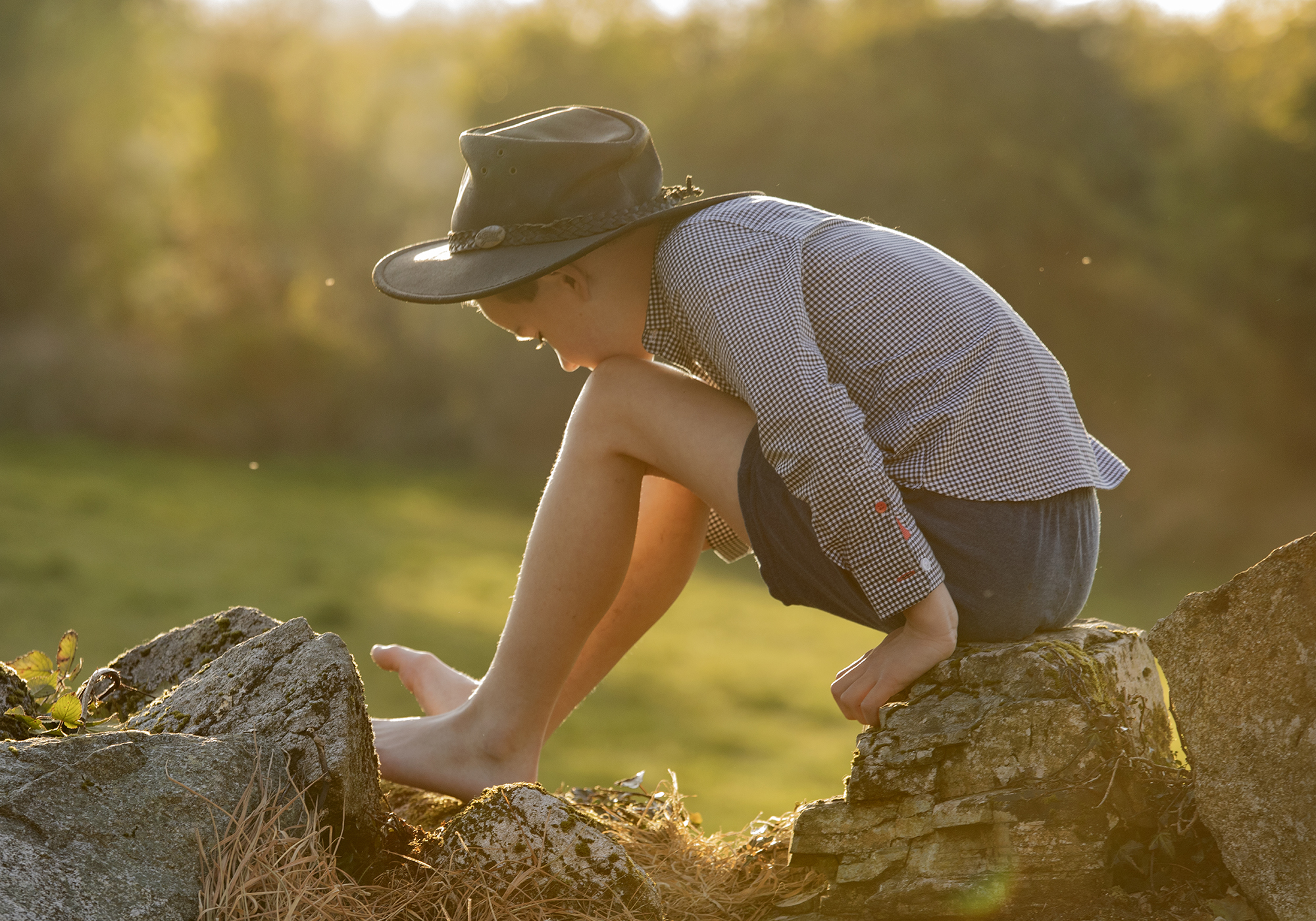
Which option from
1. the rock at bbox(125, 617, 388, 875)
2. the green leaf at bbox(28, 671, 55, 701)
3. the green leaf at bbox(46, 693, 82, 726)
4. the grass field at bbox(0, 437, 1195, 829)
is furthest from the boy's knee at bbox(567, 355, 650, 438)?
the grass field at bbox(0, 437, 1195, 829)

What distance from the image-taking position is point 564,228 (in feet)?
5.86

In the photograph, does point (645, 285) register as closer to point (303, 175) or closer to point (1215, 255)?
point (1215, 255)

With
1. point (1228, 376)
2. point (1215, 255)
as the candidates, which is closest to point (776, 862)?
point (1228, 376)

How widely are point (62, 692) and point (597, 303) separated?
1.02 m

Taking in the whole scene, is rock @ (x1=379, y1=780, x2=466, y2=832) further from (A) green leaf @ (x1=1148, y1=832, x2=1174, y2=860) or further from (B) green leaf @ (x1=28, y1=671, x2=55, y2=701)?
(A) green leaf @ (x1=1148, y1=832, x2=1174, y2=860)

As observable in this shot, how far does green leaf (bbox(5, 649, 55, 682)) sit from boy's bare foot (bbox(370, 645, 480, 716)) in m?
0.63

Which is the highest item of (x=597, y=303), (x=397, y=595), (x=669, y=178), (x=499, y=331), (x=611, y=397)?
(x=597, y=303)

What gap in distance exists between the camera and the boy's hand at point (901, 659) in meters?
1.59

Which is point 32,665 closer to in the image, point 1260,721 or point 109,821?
point 109,821

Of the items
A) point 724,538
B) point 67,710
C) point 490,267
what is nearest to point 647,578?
point 724,538

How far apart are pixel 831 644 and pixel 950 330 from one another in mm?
6828

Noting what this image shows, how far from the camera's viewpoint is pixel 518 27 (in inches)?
573

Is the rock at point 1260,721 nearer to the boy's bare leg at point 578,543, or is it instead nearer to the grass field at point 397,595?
the boy's bare leg at point 578,543

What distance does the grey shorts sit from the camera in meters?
1.62
